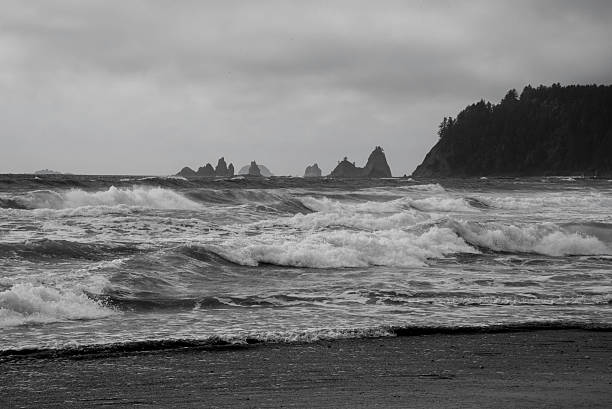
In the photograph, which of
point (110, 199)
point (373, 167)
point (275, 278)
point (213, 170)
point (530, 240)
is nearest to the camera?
point (275, 278)

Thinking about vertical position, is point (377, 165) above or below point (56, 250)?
above

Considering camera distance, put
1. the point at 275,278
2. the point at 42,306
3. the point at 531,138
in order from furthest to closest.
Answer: the point at 531,138 → the point at 275,278 → the point at 42,306

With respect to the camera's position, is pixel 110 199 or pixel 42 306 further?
pixel 110 199

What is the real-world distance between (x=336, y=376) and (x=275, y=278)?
5.64 m

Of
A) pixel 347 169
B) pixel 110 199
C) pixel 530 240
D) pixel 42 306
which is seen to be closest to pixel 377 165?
pixel 347 169

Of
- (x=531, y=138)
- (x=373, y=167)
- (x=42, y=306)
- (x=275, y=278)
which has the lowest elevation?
(x=275, y=278)

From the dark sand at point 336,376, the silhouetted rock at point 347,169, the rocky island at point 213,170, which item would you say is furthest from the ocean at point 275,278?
the silhouetted rock at point 347,169

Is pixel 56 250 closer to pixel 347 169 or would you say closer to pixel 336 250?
pixel 336 250

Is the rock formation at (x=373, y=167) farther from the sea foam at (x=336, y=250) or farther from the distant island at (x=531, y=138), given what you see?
the sea foam at (x=336, y=250)

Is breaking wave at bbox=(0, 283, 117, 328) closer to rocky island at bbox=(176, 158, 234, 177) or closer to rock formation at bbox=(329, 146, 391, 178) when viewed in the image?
rocky island at bbox=(176, 158, 234, 177)

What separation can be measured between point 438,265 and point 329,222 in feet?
22.1

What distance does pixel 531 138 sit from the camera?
132 m

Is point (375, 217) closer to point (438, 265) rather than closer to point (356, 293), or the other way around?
point (438, 265)

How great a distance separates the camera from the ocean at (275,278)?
7184 mm
